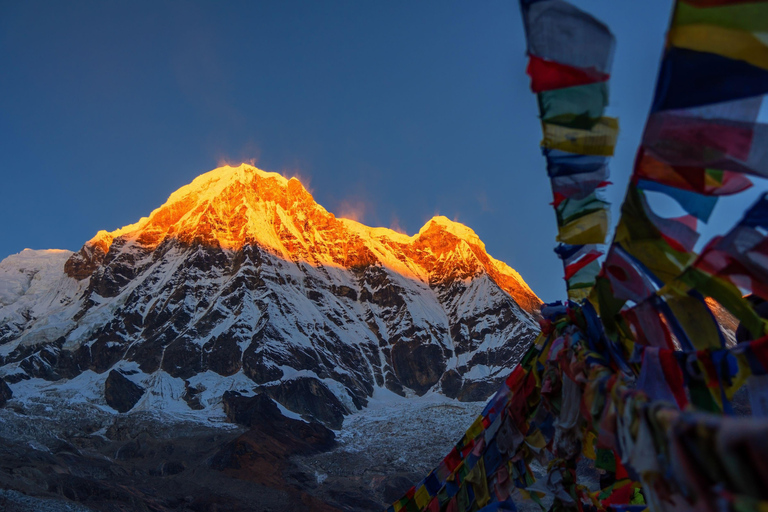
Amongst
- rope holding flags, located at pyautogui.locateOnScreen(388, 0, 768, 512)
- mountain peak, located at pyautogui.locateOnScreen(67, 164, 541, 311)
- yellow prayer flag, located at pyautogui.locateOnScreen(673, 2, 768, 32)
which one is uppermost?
mountain peak, located at pyautogui.locateOnScreen(67, 164, 541, 311)

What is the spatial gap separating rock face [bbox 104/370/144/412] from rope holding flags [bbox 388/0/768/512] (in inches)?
2707

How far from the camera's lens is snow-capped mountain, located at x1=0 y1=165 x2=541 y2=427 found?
7488 cm

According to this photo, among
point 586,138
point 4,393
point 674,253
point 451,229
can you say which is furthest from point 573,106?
point 451,229

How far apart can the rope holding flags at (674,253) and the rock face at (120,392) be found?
2707 inches

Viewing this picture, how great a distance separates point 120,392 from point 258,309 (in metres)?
24.5

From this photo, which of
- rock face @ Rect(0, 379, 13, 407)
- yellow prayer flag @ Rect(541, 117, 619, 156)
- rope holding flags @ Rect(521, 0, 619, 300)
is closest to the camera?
rope holding flags @ Rect(521, 0, 619, 300)

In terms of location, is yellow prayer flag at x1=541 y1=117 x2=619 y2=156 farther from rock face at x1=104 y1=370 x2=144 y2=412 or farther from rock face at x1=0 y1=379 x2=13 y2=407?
rock face at x1=0 y1=379 x2=13 y2=407

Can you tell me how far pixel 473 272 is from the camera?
375 ft

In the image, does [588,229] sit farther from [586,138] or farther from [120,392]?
[120,392]

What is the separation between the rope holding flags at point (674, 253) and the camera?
2869mm

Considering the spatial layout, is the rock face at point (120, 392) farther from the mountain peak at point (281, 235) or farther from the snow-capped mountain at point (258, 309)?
the mountain peak at point (281, 235)

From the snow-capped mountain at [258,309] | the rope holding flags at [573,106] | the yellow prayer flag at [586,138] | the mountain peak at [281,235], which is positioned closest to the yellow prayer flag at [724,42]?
the rope holding flags at [573,106]

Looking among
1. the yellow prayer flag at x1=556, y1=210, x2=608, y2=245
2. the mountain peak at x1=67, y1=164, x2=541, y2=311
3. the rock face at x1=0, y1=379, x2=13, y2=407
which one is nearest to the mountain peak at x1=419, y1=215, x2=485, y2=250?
the mountain peak at x1=67, y1=164, x2=541, y2=311

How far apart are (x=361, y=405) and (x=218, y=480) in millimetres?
33947
